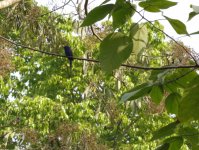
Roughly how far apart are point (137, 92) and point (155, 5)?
0.09 meters

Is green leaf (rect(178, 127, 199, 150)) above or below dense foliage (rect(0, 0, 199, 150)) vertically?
below

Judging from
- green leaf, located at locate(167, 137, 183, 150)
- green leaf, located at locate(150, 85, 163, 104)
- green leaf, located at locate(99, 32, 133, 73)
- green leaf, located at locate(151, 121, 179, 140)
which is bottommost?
green leaf, located at locate(167, 137, 183, 150)

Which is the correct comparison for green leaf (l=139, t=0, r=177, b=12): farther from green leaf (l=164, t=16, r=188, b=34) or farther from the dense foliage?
the dense foliage

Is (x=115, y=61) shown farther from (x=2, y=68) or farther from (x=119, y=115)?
(x=119, y=115)

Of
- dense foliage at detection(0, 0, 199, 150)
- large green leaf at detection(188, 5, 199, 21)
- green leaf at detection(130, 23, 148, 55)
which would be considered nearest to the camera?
large green leaf at detection(188, 5, 199, 21)

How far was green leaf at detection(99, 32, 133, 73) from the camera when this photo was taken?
0.46m

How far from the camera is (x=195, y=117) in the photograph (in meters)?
0.41

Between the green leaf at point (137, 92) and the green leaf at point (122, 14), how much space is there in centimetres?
7

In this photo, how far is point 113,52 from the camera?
0.46 m

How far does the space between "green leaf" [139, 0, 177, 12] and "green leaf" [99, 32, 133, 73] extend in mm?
40

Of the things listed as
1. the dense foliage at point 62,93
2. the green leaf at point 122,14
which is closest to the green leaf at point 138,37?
the green leaf at point 122,14

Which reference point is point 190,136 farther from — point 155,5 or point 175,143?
point 155,5

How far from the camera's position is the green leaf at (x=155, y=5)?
440 mm

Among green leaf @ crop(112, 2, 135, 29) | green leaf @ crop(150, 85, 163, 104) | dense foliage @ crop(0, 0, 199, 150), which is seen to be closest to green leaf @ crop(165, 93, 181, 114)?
green leaf @ crop(150, 85, 163, 104)
